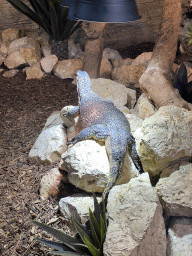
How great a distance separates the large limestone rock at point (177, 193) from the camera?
77.4 inches

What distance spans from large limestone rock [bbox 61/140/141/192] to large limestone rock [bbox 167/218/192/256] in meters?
0.64

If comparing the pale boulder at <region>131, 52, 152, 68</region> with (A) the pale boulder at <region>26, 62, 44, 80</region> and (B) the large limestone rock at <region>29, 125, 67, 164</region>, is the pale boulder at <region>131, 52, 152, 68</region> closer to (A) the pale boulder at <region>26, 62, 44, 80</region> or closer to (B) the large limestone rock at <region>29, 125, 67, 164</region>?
(A) the pale boulder at <region>26, 62, 44, 80</region>

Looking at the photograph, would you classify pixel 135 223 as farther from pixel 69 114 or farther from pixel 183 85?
pixel 183 85

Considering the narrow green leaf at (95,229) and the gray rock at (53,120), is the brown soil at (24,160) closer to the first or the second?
the gray rock at (53,120)

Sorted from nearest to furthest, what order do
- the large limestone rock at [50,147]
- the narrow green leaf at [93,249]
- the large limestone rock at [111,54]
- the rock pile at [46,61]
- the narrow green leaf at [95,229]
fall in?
the narrow green leaf at [93,249]
the narrow green leaf at [95,229]
the large limestone rock at [50,147]
the rock pile at [46,61]
the large limestone rock at [111,54]

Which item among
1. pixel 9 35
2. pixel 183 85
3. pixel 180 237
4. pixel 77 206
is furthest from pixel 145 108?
pixel 9 35

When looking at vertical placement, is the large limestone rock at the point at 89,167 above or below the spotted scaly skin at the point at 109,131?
below

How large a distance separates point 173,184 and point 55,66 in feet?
11.8

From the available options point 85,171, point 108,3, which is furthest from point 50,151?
point 108,3

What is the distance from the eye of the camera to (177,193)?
2.04 meters

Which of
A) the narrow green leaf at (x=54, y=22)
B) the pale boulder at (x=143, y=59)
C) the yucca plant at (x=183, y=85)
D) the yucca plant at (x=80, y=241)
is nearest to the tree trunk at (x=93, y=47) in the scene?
the narrow green leaf at (x=54, y=22)

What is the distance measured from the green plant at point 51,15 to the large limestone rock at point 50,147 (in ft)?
7.67

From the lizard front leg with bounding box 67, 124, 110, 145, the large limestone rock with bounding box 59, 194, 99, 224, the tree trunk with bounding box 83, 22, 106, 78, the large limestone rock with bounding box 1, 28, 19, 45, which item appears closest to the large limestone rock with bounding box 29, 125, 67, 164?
the lizard front leg with bounding box 67, 124, 110, 145

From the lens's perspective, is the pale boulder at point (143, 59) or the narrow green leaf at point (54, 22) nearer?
the narrow green leaf at point (54, 22)
